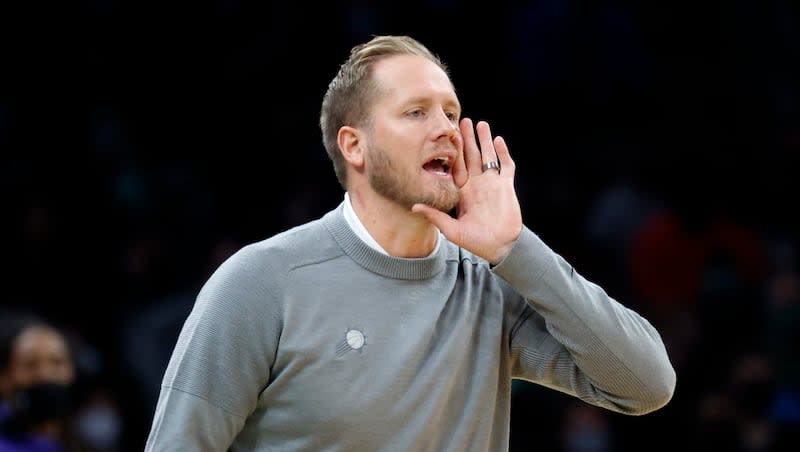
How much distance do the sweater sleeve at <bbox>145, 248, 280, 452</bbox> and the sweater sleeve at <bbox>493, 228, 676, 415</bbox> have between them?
1.61 ft

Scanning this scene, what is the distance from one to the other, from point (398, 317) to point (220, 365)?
377 mm

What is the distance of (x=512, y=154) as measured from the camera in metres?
6.98

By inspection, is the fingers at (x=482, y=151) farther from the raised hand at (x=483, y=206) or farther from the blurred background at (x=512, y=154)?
the blurred background at (x=512, y=154)

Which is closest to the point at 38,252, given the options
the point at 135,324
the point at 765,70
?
the point at 135,324

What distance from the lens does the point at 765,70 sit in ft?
24.0

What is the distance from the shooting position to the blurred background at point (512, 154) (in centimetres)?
602

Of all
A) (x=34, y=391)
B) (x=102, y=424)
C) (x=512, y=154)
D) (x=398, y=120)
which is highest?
(x=398, y=120)

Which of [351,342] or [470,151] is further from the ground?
[470,151]

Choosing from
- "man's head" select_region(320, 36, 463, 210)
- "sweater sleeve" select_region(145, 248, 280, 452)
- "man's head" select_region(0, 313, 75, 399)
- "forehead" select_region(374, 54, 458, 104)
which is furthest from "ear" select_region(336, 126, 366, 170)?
"man's head" select_region(0, 313, 75, 399)

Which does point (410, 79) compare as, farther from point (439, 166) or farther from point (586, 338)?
point (586, 338)

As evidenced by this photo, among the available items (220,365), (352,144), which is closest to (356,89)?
(352,144)

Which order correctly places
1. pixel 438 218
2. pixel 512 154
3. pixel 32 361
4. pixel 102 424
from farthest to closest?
pixel 512 154
pixel 102 424
pixel 32 361
pixel 438 218

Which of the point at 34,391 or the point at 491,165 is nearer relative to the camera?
the point at 491,165

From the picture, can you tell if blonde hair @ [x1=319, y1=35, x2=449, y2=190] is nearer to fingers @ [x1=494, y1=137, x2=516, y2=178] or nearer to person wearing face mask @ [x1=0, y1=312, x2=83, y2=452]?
fingers @ [x1=494, y1=137, x2=516, y2=178]
